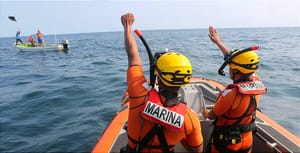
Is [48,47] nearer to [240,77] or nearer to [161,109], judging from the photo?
[240,77]

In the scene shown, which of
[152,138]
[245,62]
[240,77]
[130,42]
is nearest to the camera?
[152,138]

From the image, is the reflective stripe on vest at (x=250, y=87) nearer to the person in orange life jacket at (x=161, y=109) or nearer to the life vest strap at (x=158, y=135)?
the person in orange life jacket at (x=161, y=109)

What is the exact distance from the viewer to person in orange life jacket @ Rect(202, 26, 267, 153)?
102 inches

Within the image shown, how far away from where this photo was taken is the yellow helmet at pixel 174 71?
1.88 meters

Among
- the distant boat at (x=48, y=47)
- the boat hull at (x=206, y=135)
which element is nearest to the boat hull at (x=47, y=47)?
the distant boat at (x=48, y=47)

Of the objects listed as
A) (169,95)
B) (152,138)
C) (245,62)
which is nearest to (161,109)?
(169,95)

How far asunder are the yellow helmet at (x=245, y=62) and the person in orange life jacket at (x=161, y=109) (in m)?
0.92

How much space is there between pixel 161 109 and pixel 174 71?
32 centimetres

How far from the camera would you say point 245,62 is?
8.51 feet

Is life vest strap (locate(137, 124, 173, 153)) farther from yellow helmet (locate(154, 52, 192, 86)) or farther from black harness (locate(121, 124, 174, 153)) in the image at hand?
yellow helmet (locate(154, 52, 192, 86))

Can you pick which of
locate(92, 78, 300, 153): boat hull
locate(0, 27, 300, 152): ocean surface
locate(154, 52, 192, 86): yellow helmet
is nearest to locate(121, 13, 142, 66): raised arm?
locate(154, 52, 192, 86): yellow helmet

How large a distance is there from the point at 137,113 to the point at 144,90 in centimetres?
20

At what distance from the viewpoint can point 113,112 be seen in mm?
7547

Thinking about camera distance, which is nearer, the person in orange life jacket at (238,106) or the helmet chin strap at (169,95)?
the helmet chin strap at (169,95)
